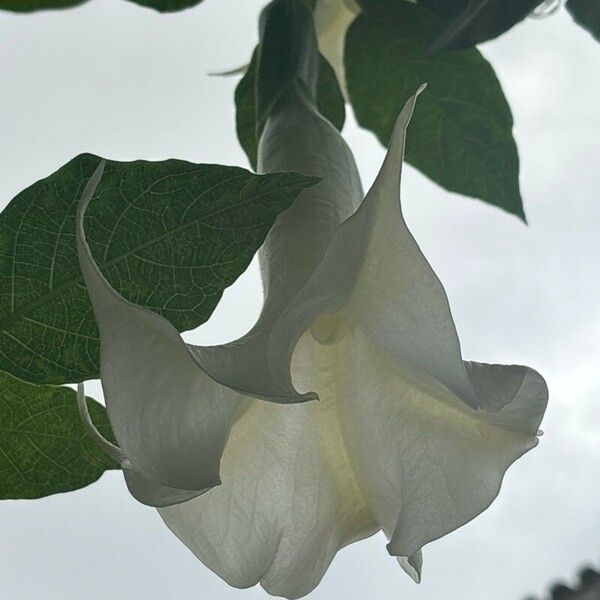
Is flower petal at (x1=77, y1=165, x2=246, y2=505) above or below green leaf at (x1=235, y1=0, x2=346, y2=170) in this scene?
below

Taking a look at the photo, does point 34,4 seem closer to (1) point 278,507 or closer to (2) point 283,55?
(2) point 283,55

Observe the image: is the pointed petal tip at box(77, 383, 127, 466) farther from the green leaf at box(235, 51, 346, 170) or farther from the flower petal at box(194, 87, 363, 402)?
the green leaf at box(235, 51, 346, 170)

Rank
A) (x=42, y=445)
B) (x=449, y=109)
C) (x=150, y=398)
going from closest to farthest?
(x=150, y=398) < (x=42, y=445) < (x=449, y=109)

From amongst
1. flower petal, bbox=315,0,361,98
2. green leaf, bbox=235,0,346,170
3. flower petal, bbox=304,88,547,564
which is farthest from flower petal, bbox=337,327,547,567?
flower petal, bbox=315,0,361,98

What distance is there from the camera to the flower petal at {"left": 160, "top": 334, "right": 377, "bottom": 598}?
0.29m

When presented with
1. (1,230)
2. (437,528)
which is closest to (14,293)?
(1,230)

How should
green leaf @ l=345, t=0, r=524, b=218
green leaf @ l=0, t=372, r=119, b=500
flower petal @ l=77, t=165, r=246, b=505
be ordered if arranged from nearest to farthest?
flower petal @ l=77, t=165, r=246, b=505
green leaf @ l=0, t=372, r=119, b=500
green leaf @ l=345, t=0, r=524, b=218

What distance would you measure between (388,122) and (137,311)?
0.26 meters

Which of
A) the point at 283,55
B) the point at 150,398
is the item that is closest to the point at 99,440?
the point at 150,398

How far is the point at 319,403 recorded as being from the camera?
1.04 ft

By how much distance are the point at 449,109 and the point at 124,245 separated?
8.2 inches

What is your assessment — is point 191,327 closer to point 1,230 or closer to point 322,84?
point 1,230

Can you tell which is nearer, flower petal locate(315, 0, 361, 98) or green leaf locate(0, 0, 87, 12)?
green leaf locate(0, 0, 87, 12)

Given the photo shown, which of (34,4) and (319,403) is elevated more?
(34,4)
